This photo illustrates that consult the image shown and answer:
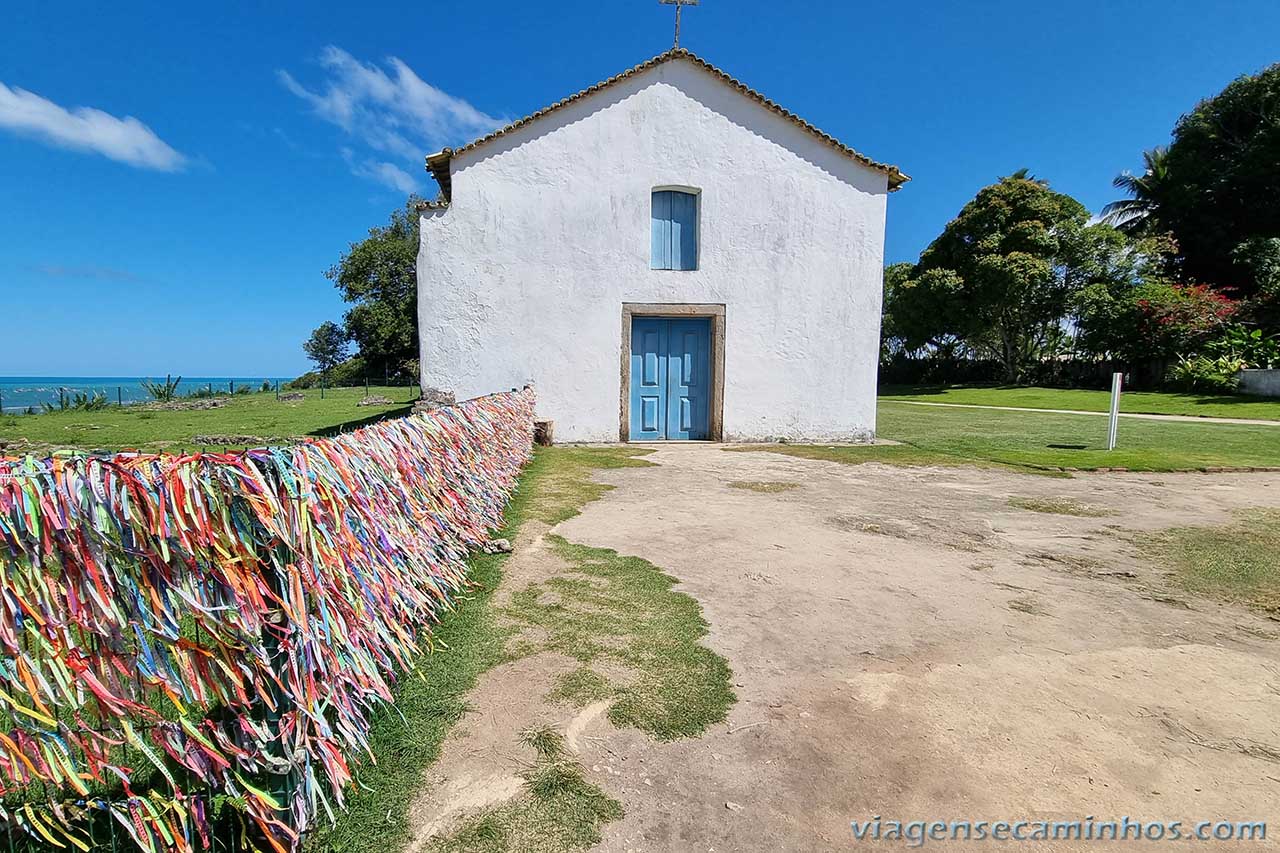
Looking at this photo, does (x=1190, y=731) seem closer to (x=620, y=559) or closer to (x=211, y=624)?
(x=620, y=559)

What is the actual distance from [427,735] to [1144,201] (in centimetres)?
4145

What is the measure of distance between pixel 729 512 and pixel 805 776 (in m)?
A: 3.79

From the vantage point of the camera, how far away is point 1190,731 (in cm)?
232

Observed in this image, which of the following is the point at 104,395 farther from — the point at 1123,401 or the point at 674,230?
the point at 1123,401

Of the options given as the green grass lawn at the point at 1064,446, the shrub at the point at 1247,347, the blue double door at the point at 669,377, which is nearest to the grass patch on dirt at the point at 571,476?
the blue double door at the point at 669,377

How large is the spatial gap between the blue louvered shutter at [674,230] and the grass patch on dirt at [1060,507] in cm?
671

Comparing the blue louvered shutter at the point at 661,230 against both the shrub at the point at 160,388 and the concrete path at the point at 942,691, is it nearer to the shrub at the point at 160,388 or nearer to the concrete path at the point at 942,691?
the concrete path at the point at 942,691

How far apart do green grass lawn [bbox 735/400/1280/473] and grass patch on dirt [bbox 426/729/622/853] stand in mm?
7951

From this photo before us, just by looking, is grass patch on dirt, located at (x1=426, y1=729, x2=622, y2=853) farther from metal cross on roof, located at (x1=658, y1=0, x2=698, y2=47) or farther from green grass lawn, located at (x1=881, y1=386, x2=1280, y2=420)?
green grass lawn, located at (x1=881, y1=386, x2=1280, y2=420)

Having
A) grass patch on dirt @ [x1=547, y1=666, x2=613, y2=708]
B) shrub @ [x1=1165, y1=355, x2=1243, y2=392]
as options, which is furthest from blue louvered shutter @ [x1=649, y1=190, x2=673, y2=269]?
shrub @ [x1=1165, y1=355, x2=1243, y2=392]

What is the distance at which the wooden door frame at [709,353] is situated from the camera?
1086 centimetres

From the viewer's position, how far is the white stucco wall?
10.6 m

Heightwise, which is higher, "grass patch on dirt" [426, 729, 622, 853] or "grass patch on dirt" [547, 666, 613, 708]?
"grass patch on dirt" [547, 666, 613, 708]

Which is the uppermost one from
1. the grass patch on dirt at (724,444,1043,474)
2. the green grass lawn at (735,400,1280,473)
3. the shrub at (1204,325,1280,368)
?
the shrub at (1204,325,1280,368)
